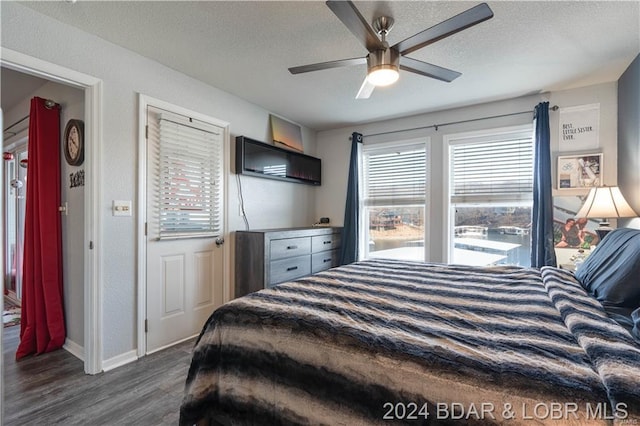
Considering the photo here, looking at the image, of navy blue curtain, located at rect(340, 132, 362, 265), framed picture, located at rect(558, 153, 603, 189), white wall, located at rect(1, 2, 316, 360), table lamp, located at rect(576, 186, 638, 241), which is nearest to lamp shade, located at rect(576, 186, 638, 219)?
table lamp, located at rect(576, 186, 638, 241)

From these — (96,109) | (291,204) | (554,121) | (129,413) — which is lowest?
(129,413)

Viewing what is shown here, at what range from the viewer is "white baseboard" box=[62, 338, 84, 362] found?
2477 mm

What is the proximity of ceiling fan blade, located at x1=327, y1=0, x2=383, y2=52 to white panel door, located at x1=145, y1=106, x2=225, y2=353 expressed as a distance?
187cm

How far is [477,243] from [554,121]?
1518 millimetres

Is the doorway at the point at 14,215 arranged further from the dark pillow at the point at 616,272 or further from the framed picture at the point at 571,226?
the framed picture at the point at 571,226

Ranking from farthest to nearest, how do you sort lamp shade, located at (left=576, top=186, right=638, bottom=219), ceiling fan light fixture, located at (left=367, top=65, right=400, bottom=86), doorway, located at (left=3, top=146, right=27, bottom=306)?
doorway, located at (left=3, top=146, right=27, bottom=306), lamp shade, located at (left=576, top=186, right=638, bottom=219), ceiling fan light fixture, located at (left=367, top=65, right=400, bottom=86)

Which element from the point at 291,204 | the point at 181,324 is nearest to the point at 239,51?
the point at 291,204

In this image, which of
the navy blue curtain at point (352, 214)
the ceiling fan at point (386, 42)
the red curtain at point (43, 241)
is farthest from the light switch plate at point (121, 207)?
the navy blue curtain at point (352, 214)

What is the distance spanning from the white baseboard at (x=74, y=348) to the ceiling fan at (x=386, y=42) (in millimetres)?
2829

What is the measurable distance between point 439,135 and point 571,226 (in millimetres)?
1699

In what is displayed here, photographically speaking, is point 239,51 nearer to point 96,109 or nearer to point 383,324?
point 96,109

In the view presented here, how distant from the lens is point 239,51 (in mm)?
2410

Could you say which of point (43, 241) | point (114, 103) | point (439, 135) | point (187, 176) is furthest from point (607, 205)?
point (43, 241)

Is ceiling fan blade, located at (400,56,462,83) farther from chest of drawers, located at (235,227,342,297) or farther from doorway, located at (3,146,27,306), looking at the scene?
doorway, located at (3,146,27,306)
